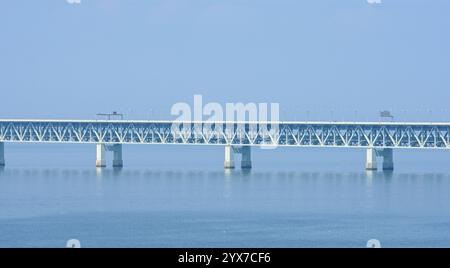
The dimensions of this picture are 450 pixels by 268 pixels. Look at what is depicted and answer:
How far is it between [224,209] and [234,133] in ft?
159

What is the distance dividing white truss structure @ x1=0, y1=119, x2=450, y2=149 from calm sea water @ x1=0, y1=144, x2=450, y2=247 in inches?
294

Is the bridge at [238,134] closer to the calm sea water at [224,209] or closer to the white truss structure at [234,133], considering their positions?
the white truss structure at [234,133]

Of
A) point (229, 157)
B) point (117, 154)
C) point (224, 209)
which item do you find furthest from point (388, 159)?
point (224, 209)

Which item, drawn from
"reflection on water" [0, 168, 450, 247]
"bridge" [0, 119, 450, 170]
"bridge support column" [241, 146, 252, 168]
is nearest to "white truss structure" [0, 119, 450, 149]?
"bridge" [0, 119, 450, 170]

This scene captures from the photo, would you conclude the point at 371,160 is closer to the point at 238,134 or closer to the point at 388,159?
the point at 388,159

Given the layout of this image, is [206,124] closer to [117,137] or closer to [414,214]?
[117,137]

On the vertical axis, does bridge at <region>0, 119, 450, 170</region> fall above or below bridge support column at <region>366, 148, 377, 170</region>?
above

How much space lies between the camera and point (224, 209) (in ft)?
182

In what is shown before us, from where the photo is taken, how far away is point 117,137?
11094 centimetres

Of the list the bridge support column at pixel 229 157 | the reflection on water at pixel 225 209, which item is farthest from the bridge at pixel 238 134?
the reflection on water at pixel 225 209

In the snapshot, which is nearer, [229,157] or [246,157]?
[229,157]

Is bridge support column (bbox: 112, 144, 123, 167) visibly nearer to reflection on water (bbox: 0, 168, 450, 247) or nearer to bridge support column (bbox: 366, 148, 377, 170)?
Result: reflection on water (bbox: 0, 168, 450, 247)

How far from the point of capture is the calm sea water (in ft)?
129

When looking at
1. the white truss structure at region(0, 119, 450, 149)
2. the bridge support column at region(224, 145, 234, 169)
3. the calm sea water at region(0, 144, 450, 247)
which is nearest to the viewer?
the calm sea water at region(0, 144, 450, 247)
